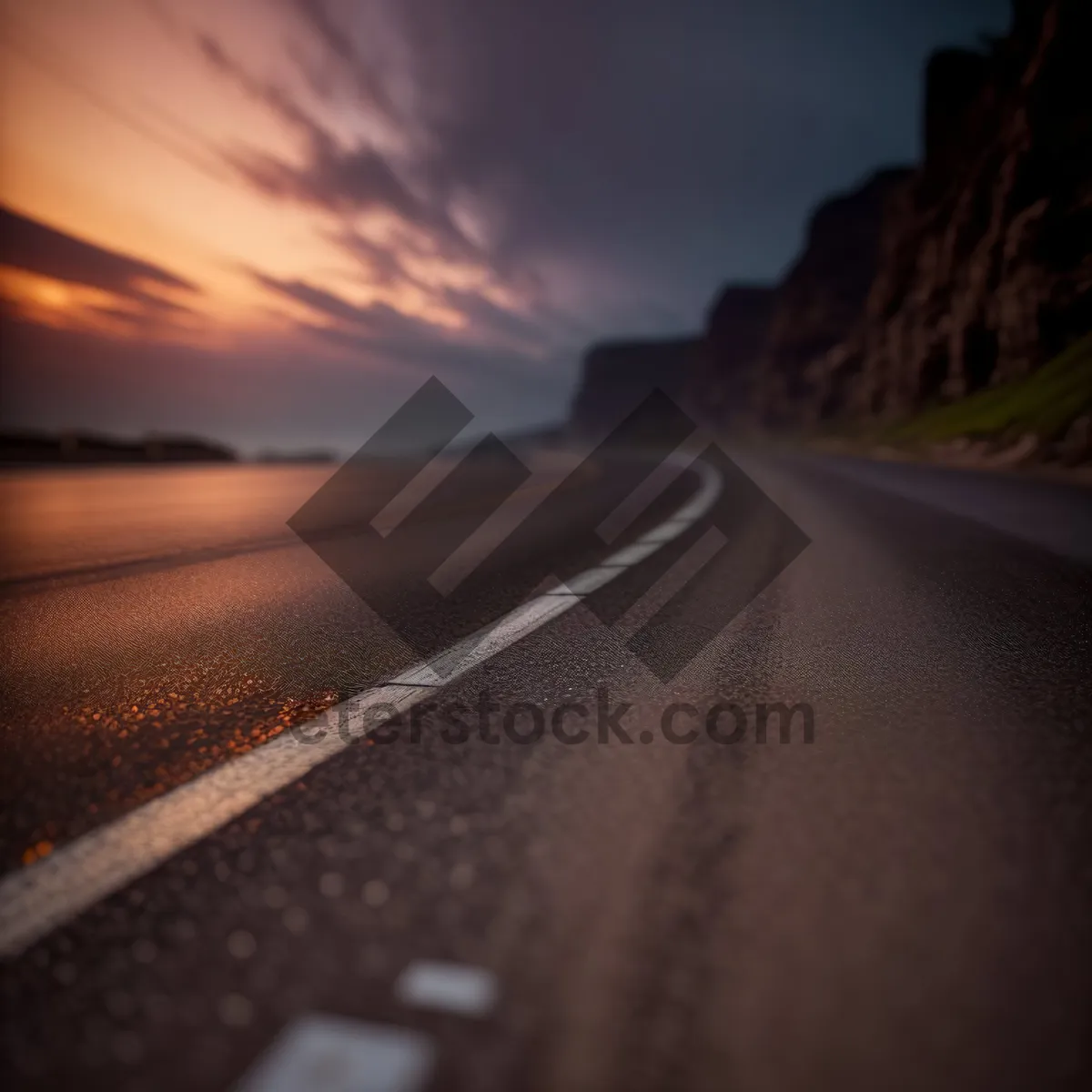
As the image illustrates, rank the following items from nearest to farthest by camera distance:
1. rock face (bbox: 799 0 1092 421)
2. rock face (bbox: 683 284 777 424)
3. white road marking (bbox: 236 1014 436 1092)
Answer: white road marking (bbox: 236 1014 436 1092)
rock face (bbox: 799 0 1092 421)
rock face (bbox: 683 284 777 424)

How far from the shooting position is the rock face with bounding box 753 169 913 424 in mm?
91625

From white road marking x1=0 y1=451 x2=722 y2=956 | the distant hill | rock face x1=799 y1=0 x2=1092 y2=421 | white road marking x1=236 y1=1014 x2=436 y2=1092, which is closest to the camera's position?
white road marking x1=236 y1=1014 x2=436 y2=1092

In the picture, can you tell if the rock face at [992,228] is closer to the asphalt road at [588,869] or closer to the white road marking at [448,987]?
the asphalt road at [588,869]

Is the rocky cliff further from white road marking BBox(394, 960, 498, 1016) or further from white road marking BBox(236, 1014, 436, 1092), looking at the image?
white road marking BBox(236, 1014, 436, 1092)

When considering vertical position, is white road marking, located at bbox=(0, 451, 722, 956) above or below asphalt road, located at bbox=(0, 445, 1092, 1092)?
above

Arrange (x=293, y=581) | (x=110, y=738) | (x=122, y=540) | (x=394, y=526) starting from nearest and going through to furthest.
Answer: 1. (x=110, y=738)
2. (x=293, y=581)
3. (x=122, y=540)
4. (x=394, y=526)

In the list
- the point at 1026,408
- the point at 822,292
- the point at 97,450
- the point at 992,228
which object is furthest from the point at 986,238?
the point at 822,292

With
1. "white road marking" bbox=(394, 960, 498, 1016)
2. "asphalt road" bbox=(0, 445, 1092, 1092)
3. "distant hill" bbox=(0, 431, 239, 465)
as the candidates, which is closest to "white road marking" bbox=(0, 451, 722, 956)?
"asphalt road" bbox=(0, 445, 1092, 1092)

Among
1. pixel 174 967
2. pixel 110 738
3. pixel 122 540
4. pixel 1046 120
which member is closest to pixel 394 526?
pixel 122 540

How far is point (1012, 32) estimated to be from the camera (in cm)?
4616

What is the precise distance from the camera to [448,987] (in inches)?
48.4

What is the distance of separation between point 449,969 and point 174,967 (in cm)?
47

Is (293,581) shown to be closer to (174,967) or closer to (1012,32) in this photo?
(174,967)

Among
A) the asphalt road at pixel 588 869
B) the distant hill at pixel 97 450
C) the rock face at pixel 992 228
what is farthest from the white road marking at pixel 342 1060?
the rock face at pixel 992 228
